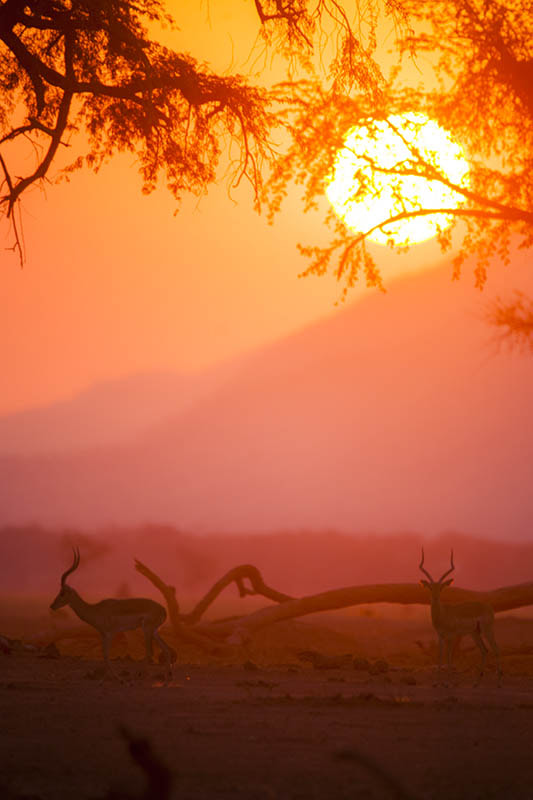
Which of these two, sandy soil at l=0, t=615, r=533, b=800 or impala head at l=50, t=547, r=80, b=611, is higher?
impala head at l=50, t=547, r=80, b=611

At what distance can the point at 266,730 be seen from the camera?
947cm

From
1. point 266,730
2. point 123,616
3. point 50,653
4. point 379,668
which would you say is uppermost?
point 123,616

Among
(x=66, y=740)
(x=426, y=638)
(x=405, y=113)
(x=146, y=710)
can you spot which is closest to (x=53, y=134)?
(x=405, y=113)

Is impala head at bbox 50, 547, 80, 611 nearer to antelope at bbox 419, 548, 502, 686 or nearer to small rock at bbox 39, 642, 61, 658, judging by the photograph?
small rock at bbox 39, 642, 61, 658

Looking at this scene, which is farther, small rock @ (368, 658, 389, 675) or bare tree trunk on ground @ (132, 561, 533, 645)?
bare tree trunk on ground @ (132, 561, 533, 645)

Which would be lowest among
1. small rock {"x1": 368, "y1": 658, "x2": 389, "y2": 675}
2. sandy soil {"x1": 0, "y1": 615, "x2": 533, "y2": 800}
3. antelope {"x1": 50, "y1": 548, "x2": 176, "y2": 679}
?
sandy soil {"x1": 0, "y1": 615, "x2": 533, "y2": 800}

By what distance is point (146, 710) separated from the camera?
35.3ft

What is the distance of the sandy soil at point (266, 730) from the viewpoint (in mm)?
6984

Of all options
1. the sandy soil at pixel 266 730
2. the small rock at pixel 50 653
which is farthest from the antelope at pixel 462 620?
the small rock at pixel 50 653

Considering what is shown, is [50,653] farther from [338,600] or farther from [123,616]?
[338,600]

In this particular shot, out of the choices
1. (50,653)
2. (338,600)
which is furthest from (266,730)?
(338,600)

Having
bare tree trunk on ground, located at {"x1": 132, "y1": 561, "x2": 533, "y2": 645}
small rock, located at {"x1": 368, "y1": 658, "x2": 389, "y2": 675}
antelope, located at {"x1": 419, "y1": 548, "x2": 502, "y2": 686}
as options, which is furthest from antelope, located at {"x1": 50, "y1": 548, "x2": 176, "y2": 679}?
bare tree trunk on ground, located at {"x1": 132, "y1": 561, "x2": 533, "y2": 645}

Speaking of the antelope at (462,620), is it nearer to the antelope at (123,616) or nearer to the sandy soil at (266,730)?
the sandy soil at (266,730)

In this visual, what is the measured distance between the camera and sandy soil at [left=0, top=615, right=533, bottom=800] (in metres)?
6.98
